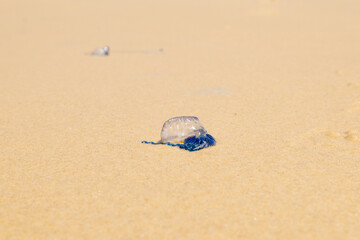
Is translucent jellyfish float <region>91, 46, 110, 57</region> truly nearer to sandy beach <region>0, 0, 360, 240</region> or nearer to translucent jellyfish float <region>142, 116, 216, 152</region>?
sandy beach <region>0, 0, 360, 240</region>

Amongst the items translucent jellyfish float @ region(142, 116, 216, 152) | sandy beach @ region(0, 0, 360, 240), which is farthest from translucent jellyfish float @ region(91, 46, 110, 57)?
translucent jellyfish float @ region(142, 116, 216, 152)

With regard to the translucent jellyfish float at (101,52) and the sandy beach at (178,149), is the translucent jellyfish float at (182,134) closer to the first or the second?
the sandy beach at (178,149)

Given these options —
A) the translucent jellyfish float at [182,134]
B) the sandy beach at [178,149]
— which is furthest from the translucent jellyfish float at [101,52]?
the translucent jellyfish float at [182,134]

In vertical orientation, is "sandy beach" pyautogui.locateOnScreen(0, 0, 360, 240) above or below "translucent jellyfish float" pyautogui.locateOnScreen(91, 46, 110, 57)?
below

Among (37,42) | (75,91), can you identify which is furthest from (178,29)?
(75,91)

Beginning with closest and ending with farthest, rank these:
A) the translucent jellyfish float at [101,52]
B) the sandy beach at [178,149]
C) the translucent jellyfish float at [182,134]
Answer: the sandy beach at [178,149] < the translucent jellyfish float at [182,134] < the translucent jellyfish float at [101,52]

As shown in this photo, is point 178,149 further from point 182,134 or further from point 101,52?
point 101,52

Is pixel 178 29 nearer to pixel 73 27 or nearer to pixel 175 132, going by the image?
pixel 73 27

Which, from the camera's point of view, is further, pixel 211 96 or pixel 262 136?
pixel 211 96

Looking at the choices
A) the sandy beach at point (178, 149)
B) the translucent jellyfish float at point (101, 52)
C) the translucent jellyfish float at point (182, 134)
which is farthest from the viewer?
the translucent jellyfish float at point (101, 52)
